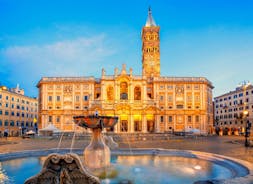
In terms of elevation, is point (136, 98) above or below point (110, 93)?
below

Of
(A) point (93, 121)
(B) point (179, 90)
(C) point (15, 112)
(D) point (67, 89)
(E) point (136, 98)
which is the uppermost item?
(D) point (67, 89)

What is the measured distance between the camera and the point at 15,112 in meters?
62.9

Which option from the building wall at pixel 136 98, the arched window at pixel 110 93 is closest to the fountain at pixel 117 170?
the building wall at pixel 136 98

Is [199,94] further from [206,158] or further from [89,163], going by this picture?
[89,163]

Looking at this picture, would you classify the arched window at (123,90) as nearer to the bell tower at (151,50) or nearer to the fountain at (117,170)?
the bell tower at (151,50)

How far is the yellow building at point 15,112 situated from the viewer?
2269 inches

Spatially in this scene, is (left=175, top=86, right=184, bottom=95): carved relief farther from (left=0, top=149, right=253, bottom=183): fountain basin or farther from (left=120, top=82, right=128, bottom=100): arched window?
(left=0, top=149, right=253, bottom=183): fountain basin

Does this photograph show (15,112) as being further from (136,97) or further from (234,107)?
(234,107)

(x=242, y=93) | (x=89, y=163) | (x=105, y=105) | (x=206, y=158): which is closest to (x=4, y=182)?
(x=89, y=163)

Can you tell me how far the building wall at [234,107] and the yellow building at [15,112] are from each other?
61114 millimetres

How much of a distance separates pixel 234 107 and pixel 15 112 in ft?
228

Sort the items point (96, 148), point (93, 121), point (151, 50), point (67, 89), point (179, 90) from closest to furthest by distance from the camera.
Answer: point (93, 121) < point (96, 148) < point (67, 89) < point (179, 90) < point (151, 50)

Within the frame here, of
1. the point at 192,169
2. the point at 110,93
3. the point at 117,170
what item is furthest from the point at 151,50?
the point at 117,170

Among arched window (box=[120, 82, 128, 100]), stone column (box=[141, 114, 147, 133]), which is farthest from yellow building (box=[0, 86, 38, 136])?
stone column (box=[141, 114, 147, 133])
